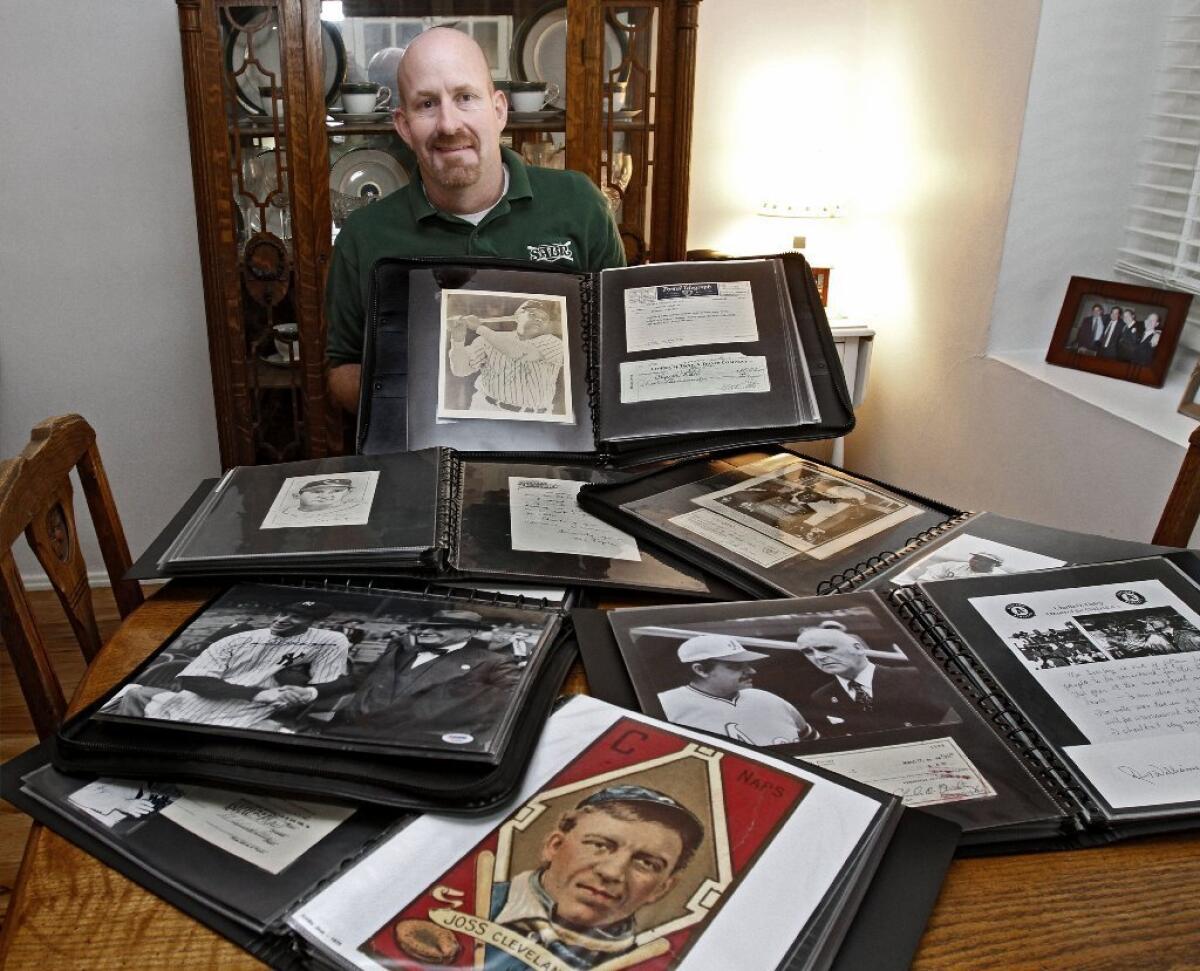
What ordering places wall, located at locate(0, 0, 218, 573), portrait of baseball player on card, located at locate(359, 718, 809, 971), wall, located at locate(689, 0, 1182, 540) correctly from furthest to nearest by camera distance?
1. wall, located at locate(0, 0, 218, 573)
2. wall, located at locate(689, 0, 1182, 540)
3. portrait of baseball player on card, located at locate(359, 718, 809, 971)

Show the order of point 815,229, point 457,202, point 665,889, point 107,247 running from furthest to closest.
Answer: point 815,229 → point 107,247 → point 457,202 → point 665,889

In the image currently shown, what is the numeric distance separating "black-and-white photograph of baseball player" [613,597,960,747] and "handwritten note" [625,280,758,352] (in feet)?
1.52

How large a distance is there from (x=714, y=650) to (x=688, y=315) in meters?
0.56

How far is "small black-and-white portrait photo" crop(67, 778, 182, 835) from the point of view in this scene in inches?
27.5

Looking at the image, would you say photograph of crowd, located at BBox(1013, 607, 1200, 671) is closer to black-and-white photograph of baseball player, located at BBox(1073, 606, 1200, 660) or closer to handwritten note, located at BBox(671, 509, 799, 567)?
black-and-white photograph of baseball player, located at BBox(1073, 606, 1200, 660)

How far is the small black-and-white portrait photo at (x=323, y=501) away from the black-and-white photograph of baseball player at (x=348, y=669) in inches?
4.2

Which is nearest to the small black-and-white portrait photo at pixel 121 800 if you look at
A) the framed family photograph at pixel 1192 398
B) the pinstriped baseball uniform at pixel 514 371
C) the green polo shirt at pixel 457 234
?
the pinstriped baseball uniform at pixel 514 371

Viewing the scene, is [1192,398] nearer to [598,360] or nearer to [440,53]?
[598,360]

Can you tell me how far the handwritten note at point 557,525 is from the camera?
41.4 inches

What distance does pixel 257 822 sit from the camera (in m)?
0.69

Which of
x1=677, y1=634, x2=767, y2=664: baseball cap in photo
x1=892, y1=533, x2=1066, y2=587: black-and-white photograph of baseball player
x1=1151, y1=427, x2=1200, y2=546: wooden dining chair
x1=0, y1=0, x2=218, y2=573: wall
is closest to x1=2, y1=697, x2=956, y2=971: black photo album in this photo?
x1=677, y1=634, x2=767, y2=664: baseball cap in photo

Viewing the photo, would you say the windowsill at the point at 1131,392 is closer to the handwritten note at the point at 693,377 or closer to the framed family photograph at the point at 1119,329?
the framed family photograph at the point at 1119,329

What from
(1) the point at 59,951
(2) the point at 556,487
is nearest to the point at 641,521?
(2) the point at 556,487

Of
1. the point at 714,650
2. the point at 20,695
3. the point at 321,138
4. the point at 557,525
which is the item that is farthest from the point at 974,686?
the point at 20,695
